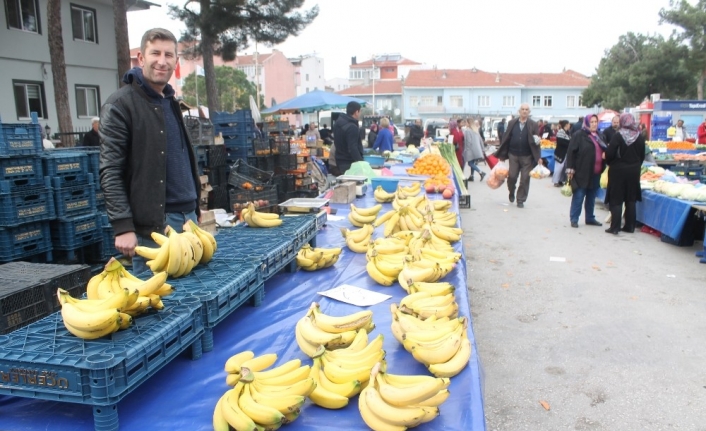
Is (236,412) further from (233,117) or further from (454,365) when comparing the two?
(233,117)

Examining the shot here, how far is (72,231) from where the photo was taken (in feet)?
17.4

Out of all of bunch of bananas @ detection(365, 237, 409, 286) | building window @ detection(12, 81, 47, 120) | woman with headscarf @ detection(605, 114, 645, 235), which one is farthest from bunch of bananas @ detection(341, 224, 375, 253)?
building window @ detection(12, 81, 47, 120)

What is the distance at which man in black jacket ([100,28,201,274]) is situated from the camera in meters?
2.78

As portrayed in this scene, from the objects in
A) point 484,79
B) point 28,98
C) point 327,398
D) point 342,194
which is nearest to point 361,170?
point 342,194

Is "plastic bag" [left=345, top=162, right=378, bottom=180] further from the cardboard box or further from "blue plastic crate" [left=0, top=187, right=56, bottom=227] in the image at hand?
"blue plastic crate" [left=0, top=187, right=56, bottom=227]

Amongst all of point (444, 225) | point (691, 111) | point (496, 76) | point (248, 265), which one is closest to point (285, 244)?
point (248, 265)

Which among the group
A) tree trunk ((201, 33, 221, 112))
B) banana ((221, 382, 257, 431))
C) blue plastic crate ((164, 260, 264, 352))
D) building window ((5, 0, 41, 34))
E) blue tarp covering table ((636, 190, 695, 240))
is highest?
building window ((5, 0, 41, 34))

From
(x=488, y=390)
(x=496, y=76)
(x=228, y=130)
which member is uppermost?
(x=496, y=76)

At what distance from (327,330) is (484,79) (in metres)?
64.6

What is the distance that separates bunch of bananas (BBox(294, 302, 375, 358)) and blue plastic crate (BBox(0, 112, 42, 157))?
3834 millimetres

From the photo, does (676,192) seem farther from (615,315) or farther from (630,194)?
(615,315)

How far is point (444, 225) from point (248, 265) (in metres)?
2.88

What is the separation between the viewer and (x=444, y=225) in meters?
5.29

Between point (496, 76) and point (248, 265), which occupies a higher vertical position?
point (496, 76)
